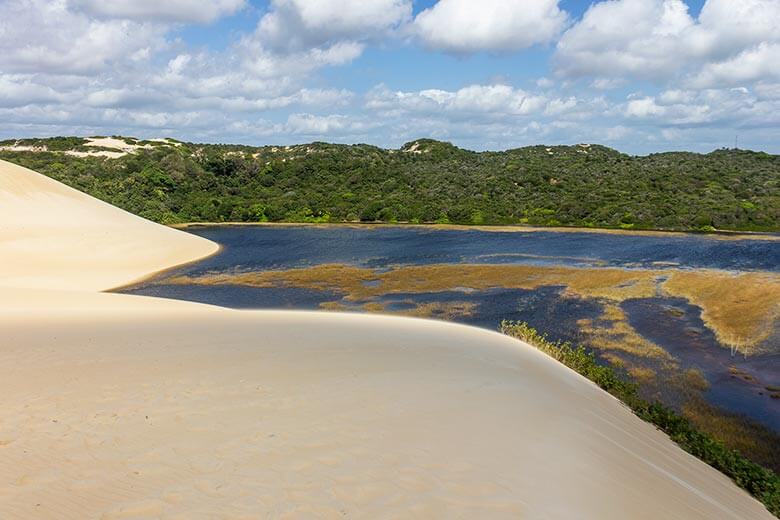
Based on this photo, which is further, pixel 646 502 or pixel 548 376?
pixel 548 376

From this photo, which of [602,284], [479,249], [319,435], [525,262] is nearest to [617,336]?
[602,284]

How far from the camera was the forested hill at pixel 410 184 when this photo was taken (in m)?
76.5

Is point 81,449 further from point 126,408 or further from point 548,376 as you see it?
point 548,376

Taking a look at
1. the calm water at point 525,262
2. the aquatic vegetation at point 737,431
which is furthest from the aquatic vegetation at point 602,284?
the aquatic vegetation at point 737,431

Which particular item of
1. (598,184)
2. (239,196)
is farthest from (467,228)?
(239,196)

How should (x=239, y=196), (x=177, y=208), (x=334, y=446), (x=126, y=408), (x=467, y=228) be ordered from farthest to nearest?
(x=239, y=196)
(x=177, y=208)
(x=467, y=228)
(x=126, y=408)
(x=334, y=446)

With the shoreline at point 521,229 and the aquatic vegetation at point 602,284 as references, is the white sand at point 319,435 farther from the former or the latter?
→ the shoreline at point 521,229

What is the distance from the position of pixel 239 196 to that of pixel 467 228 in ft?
148

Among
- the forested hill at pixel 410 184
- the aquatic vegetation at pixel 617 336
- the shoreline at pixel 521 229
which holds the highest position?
the forested hill at pixel 410 184

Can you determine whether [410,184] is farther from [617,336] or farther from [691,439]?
[691,439]

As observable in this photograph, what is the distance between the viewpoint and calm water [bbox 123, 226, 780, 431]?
19297mm

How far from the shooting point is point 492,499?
7000 mm

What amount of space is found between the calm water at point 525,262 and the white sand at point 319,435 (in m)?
7.24

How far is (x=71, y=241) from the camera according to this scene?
1645 inches
